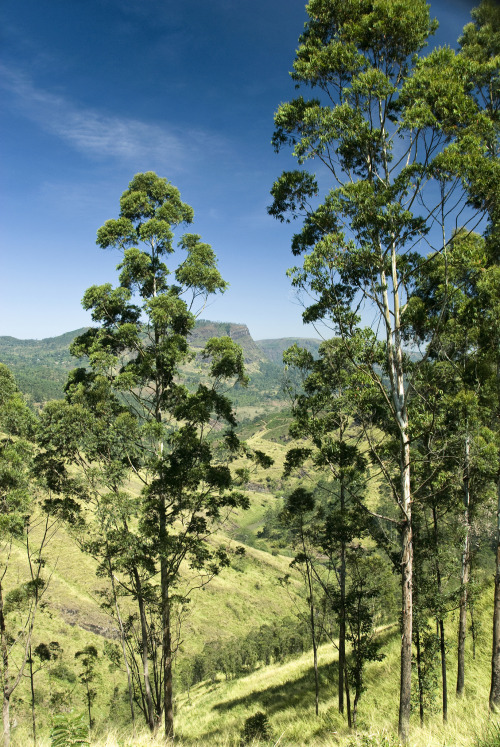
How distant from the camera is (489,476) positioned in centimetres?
1239

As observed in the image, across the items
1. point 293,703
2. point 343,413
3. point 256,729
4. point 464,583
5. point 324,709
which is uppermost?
point 343,413

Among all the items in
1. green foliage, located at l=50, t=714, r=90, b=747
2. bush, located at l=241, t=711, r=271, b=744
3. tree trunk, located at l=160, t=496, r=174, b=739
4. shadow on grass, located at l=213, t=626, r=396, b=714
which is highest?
green foliage, located at l=50, t=714, r=90, b=747

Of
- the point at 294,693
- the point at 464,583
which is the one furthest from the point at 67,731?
the point at 294,693

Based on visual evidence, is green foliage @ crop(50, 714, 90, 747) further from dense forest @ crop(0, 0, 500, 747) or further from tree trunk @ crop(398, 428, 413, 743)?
tree trunk @ crop(398, 428, 413, 743)

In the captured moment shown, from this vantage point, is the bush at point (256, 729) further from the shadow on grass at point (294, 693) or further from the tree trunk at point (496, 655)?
the tree trunk at point (496, 655)

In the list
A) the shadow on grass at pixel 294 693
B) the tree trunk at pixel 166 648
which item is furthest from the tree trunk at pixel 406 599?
the shadow on grass at pixel 294 693

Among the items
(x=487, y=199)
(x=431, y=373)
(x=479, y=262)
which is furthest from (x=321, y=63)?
(x=431, y=373)

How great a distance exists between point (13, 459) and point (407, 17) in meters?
15.4

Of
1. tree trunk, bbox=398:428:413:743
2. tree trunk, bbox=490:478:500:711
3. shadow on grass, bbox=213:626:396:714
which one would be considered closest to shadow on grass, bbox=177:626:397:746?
shadow on grass, bbox=213:626:396:714

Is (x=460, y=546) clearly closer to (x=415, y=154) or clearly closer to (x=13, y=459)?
(x=415, y=154)

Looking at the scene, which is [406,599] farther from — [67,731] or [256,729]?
[256,729]

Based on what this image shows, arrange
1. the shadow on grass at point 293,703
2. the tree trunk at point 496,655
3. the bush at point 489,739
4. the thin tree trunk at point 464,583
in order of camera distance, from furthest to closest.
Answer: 1. the shadow on grass at point 293,703
2. the thin tree trunk at point 464,583
3. the tree trunk at point 496,655
4. the bush at point 489,739

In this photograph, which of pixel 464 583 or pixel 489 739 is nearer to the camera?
pixel 489 739

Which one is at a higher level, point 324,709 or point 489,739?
point 489,739
